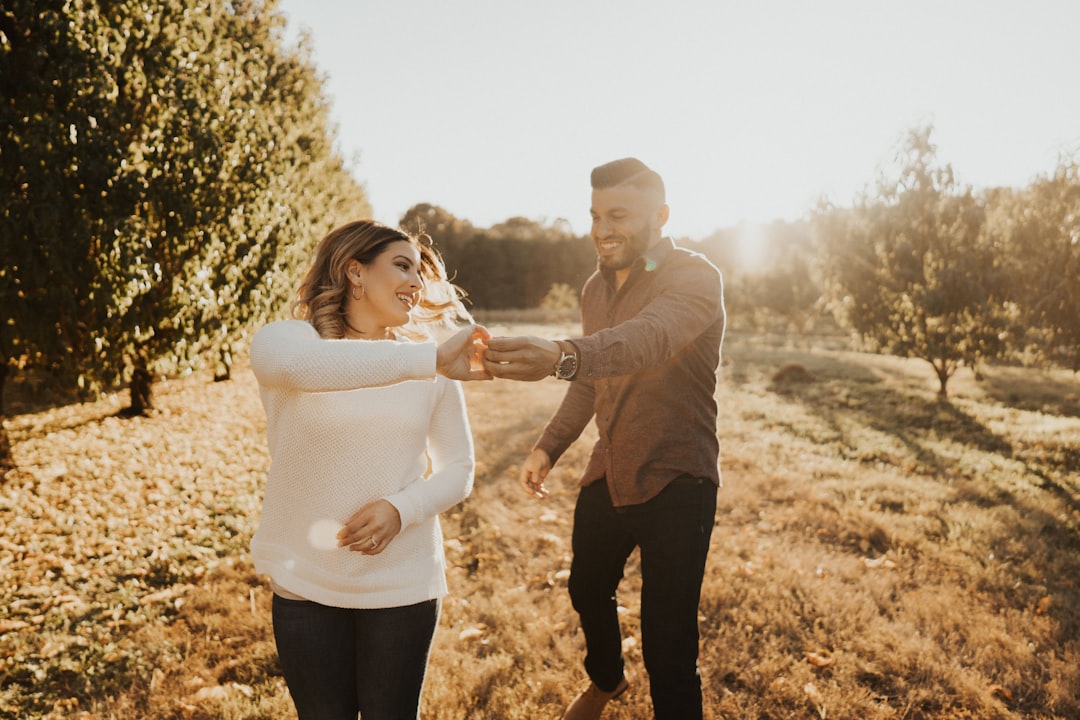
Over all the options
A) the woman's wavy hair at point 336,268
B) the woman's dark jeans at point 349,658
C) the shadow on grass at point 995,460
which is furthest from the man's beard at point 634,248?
the shadow on grass at point 995,460

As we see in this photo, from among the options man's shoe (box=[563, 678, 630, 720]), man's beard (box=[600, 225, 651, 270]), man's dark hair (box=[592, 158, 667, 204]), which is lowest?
man's shoe (box=[563, 678, 630, 720])

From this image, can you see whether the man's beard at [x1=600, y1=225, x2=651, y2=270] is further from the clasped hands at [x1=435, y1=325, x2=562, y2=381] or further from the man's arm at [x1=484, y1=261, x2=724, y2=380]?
the clasped hands at [x1=435, y1=325, x2=562, y2=381]

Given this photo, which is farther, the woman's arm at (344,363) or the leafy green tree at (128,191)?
the leafy green tree at (128,191)

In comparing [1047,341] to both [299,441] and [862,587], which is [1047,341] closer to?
[862,587]

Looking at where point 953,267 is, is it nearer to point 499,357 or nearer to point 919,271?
point 919,271

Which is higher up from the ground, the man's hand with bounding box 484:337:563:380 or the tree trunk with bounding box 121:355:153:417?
the man's hand with bounding box 484:337:563:380

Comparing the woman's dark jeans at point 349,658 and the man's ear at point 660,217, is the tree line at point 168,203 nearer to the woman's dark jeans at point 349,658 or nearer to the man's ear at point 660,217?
the man's ear at point 660,217

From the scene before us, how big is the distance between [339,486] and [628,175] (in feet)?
6.66

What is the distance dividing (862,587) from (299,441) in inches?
220

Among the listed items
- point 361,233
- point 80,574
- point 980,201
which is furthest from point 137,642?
point 980,201

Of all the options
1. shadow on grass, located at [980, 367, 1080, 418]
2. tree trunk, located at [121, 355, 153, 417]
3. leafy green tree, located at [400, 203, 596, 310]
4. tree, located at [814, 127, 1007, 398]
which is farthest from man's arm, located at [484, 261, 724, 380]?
leafy green tree, located at [400, 203, 596, 310]

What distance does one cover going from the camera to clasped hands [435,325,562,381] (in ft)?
7.35

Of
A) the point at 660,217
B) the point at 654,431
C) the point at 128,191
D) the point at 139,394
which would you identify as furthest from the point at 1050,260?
the point at 139,394

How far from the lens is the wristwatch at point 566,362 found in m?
2.41
